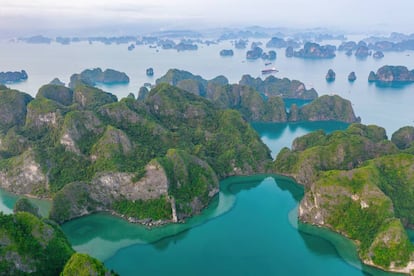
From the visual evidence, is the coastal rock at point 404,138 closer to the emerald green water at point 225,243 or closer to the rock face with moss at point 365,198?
the rock face with moss at point 365,198

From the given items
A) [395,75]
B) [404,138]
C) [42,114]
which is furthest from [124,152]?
[395,75]

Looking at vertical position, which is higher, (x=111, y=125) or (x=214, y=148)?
(x=111, y=125)

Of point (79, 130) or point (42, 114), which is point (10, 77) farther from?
point (79, 130)

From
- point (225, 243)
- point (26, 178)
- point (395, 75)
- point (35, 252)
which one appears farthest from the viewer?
point (395, 75)

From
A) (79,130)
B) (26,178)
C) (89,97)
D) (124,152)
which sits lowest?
(26,178)

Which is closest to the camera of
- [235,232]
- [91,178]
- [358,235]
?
[358,235]

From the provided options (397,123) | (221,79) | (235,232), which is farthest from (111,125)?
(221,79)

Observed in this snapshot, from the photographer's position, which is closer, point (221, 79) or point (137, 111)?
point (137, 111)

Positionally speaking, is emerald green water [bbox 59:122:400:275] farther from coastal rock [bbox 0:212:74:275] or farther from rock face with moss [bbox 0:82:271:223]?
coastal rock [bbox 0:212:74:275]

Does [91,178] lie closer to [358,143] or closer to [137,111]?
[137,111]
